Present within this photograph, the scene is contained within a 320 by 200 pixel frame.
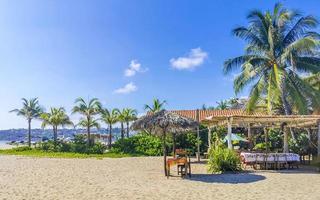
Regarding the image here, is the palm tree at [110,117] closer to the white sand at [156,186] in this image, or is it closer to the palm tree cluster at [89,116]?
the palm tree cluster at [89,116]

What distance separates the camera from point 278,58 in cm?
2283

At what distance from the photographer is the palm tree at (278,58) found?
21844mm

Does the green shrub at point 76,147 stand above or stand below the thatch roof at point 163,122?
below

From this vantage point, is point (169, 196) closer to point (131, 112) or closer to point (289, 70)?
point (289, 70)

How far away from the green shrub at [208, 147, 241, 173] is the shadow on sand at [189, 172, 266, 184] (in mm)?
894

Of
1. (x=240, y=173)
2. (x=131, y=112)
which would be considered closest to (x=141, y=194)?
(x=240, y=173)

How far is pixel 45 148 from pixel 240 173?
26.9 meters

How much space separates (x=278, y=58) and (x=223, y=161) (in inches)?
384

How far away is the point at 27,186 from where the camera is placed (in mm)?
12453

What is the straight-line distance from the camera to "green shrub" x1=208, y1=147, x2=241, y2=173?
15.7 m

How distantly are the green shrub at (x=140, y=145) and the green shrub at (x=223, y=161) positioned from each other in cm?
1357

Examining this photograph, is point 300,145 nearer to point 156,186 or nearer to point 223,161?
point 223,161

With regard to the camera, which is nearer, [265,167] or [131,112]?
[265,167]

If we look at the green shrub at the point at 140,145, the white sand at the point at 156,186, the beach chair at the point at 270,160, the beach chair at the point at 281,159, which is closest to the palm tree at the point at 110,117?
the green shrub at the point at 140,145
